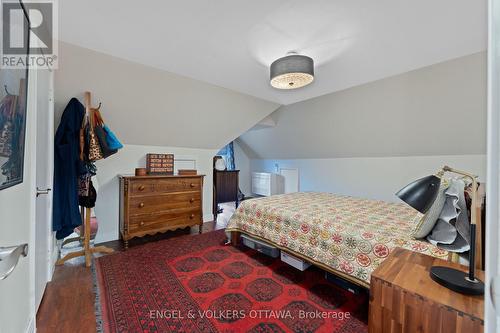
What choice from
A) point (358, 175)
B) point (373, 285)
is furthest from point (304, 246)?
point (358, 175)

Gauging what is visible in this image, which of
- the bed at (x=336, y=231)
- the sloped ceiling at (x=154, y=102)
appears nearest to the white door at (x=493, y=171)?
the bed at (x=336, y=231)

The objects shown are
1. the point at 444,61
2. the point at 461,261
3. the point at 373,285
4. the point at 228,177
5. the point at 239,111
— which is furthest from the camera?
the point at 228,177

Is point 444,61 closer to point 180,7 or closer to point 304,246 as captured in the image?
point 304,246

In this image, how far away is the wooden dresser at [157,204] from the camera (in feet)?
9.11

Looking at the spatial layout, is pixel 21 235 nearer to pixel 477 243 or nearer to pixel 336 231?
pixel 336 231

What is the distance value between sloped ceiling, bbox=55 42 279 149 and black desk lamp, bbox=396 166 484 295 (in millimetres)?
2799

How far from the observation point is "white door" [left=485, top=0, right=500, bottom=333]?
0.41 m

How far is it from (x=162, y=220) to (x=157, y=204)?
0.82 feet

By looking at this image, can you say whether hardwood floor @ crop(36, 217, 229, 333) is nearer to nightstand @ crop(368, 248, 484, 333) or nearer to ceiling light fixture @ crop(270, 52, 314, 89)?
nightstand @ crop(368, 248, 484, 333)

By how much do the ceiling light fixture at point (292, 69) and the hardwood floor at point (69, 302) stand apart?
260 centimetres

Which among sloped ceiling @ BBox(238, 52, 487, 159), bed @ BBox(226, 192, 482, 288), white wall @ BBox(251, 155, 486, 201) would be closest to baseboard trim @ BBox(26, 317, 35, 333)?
bed @ BBox(226, 192, 482, 288)

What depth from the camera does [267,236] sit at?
238 centimetres

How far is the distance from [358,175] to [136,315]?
159 inches

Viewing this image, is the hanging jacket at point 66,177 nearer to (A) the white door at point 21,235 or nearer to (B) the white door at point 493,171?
(A) the white door at point 21,235
